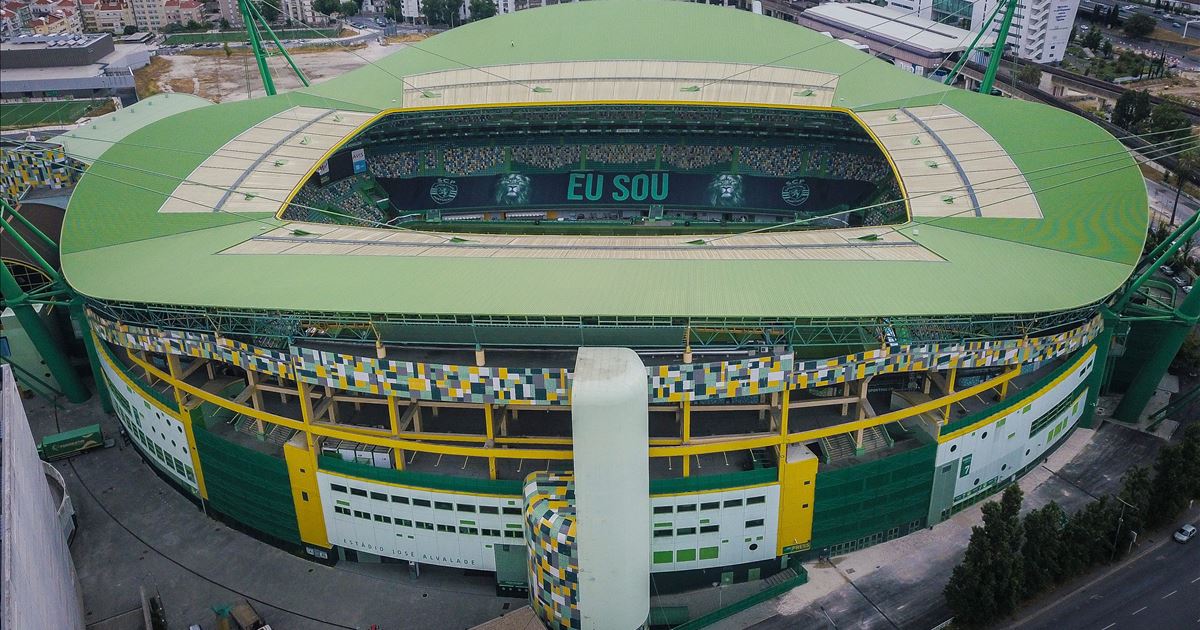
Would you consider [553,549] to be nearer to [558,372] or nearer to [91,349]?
[558,372]

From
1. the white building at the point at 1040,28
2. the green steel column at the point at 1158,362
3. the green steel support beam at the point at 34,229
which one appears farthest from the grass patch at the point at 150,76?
the green steel column at the point at 1158,362

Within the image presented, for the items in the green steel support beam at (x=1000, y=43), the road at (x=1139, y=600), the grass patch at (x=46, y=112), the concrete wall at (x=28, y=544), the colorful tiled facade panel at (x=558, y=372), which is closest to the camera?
the concrete wall at (x=28, y=544)

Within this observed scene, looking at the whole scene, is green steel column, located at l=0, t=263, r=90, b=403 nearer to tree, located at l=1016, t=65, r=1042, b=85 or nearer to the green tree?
the green tree

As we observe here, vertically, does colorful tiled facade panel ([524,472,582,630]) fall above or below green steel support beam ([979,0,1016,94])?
below

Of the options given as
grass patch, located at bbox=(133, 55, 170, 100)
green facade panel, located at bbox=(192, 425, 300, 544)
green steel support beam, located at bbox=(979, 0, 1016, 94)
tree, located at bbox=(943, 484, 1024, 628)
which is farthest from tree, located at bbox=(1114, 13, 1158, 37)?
grass patch, located at bbox=(133, 55, 170, 100)

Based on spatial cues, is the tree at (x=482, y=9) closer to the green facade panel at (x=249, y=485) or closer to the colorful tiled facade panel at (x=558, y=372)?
the green facade panel at (x=249, y=485)

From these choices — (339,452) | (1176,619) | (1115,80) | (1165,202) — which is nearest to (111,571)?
(339,452)
